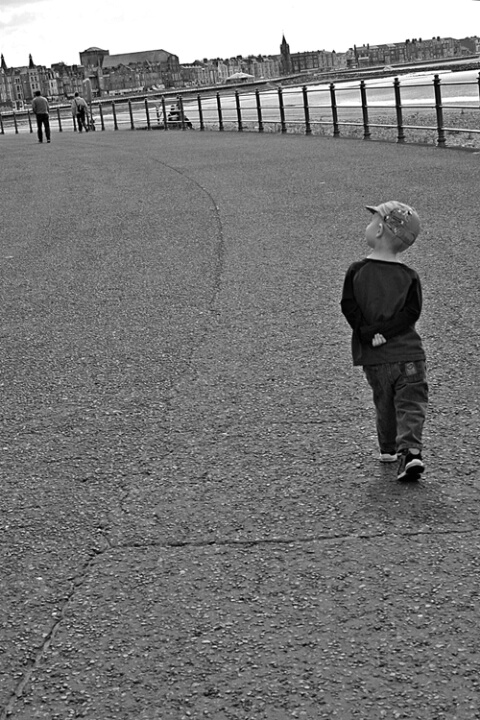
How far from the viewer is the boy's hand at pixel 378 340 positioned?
14.5 feet

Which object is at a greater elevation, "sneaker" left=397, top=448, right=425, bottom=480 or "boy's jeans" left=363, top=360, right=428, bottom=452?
"boy's jeans" left=363, top=360, right=428, bottom=452

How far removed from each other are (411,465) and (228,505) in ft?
2.28

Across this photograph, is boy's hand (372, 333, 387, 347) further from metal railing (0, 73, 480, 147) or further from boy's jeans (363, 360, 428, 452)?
metal railing (0, 73, 480, 147)

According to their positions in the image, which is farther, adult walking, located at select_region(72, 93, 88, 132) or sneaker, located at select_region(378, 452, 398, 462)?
adult walking, located at select_region(72, 93, 88, 132)

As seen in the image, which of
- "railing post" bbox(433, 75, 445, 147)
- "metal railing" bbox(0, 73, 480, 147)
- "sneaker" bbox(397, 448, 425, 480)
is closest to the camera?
"sneaker" bbox(397, 448, 425, 480)

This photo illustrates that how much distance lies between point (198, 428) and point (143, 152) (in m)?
24.6

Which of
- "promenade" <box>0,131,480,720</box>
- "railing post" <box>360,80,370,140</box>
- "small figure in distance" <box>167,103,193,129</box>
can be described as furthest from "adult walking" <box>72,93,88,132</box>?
"promenade" <box>0,131,480,720</box>

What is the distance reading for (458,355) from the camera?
609 centimetres

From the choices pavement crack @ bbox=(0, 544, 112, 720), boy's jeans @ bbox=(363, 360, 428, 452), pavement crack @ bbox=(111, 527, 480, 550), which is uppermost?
boy's jeans @ bbox=(363, 360, 428, 452)

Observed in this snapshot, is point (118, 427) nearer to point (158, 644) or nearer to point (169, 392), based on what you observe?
point (169, 392)

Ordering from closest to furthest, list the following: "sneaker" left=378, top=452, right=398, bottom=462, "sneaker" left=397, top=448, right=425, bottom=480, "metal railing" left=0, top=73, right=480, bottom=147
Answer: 1. "sneaker" left=397, top=448, right=425, bottom=480
2. "sneaker" left=378, top=452, right=398, bottom=462
3. "metal railing" left=0, top=73, right=480, bottom=147

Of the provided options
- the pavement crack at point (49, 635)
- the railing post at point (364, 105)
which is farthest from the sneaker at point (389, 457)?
the railing post at point (364, 105)

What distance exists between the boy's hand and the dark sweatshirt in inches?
0.7

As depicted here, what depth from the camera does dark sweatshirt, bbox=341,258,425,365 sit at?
4395 millimetres
